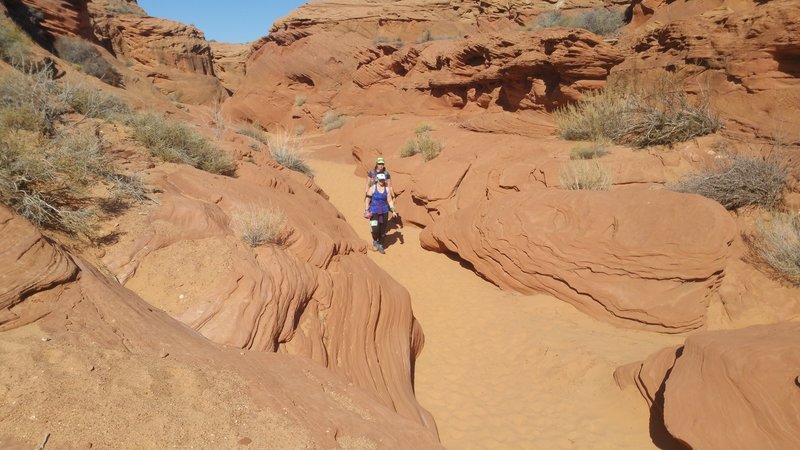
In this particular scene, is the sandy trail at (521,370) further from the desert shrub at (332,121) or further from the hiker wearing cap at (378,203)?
the desert shrub at (332,121)

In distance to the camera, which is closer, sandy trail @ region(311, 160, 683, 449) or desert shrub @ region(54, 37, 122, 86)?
sandy trail @ region(311, 160, 683, 449)

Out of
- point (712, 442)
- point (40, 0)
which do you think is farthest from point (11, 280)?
point (40, 0)

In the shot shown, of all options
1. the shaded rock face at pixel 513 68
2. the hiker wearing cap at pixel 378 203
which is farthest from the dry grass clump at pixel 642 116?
the hiker wearing cap at pixel 378 203

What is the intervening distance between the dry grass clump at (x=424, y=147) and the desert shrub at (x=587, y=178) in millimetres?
3880

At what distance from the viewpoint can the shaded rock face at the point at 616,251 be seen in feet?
16.6

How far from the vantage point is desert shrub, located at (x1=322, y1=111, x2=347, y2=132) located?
18.5 metres

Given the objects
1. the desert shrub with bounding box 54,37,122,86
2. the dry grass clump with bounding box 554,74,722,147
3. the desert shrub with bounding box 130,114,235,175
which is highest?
the desert shrub with bounding box 54,37,122,86

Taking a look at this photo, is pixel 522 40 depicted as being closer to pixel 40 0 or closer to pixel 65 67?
pixel 65 67

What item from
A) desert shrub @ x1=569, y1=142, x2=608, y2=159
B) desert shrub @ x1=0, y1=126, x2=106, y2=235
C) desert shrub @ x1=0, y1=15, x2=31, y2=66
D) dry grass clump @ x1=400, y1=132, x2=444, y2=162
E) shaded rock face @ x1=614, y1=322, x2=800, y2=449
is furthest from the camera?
dry grass clump @ x1=400, y1=132, x2=444, y2=162

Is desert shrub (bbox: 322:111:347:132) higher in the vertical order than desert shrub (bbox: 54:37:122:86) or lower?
lower

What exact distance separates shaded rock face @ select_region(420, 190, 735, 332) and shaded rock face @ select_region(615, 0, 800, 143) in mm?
2695

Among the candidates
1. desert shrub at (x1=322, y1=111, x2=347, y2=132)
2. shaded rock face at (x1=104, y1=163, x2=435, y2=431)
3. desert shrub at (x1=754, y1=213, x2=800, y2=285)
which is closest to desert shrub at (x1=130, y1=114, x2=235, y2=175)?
shaded rock face at (x1=104, y1=163, x2=435, y2=431)

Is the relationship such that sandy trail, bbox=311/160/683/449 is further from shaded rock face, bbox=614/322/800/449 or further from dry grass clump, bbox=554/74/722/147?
dry grass clump, bbox=554/74/722/147

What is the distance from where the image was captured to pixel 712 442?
9.24 feet
